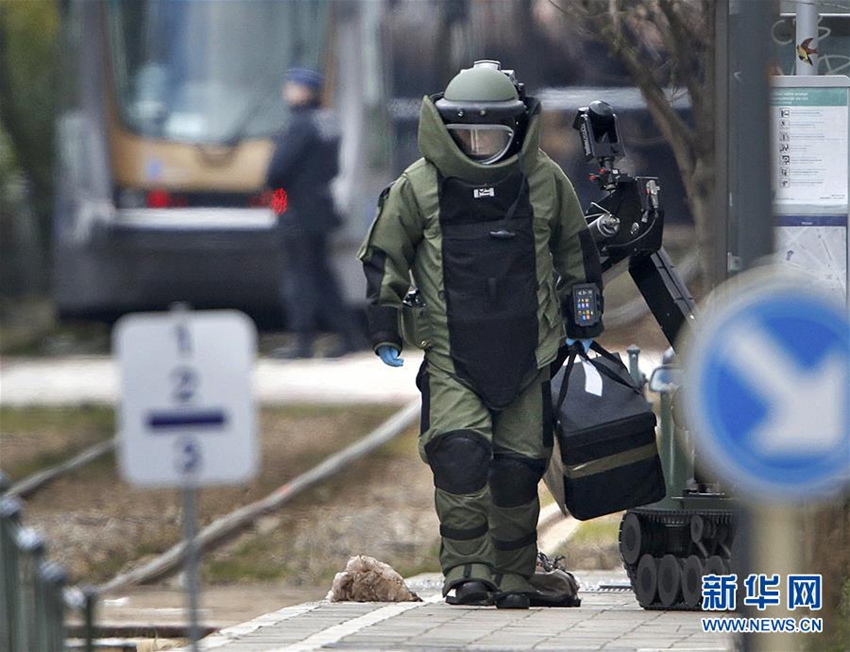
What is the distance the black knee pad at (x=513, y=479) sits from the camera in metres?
7.79

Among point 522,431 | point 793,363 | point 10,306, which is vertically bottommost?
point 10,306

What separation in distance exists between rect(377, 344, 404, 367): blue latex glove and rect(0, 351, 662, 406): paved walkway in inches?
→ 320

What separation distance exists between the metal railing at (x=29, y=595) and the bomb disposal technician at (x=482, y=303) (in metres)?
2.18

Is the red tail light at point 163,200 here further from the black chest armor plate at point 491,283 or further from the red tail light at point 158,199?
the black chest armor plate at point 491,283

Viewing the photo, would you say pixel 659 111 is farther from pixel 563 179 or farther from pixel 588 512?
pixel 588 512

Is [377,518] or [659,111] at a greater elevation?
[659,111]

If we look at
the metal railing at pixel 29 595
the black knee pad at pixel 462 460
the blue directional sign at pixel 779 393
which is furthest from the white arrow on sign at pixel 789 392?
the black knee pad at pixel 462 460

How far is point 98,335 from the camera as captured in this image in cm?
2162

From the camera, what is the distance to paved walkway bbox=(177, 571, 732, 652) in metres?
6.83

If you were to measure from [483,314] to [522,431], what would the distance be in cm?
45

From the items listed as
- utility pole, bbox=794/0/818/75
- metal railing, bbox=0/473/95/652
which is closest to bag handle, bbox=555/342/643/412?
utility pole, bbox=794/0/818/75

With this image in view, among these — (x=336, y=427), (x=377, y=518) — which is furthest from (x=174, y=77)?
(x=377, y=518)

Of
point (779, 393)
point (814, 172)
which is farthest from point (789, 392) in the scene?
point (814, 172)

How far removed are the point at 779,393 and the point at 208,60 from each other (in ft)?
48.0
